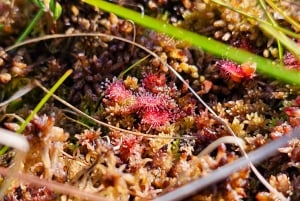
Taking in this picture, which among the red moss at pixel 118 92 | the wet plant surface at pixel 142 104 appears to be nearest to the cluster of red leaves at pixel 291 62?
the wet plant surface at pixel 142 104

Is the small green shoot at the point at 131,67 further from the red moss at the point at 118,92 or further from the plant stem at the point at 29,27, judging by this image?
the plant stem at the point at 29,27

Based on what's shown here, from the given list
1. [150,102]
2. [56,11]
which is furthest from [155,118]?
[56,11]

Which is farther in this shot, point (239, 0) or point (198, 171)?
point (239, 0)

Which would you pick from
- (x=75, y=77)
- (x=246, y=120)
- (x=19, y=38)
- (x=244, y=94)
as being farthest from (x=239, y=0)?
(x=19, y=38)

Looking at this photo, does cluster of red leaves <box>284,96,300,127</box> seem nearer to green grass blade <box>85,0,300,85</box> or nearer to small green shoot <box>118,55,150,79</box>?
green grass blade <box>85,0,300,85</box>

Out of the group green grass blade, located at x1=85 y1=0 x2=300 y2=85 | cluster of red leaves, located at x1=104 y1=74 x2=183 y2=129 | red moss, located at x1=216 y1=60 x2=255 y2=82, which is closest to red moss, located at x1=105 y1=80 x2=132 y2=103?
cluster of red leaves, located at x1=104 y1=74 x2=183 y2=129

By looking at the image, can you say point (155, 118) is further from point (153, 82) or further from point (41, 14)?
point (41, 14)

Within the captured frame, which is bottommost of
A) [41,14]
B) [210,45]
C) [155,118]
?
[155,118]

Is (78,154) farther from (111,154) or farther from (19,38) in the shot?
(19,38)
